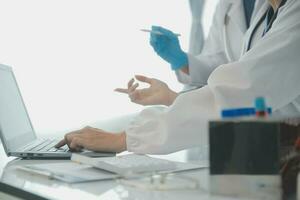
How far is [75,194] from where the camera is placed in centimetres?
67

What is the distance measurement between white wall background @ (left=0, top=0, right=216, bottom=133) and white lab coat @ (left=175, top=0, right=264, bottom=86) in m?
0.33

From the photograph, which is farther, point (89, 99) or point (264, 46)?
point (89, 99)

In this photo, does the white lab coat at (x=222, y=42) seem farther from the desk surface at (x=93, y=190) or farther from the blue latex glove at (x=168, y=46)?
the desk surface at (x=93, y=190)

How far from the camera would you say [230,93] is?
900mm

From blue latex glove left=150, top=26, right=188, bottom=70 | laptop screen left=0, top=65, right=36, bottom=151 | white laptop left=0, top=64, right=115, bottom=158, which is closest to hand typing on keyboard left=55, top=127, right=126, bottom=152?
white laptop left=0, top=64, right=115, bottom=158

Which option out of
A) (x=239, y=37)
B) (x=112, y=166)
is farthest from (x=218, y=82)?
(x=239, y=37)

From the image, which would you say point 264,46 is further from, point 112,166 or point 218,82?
point 112,166

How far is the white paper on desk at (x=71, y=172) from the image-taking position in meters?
0.77

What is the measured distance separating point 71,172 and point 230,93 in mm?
337

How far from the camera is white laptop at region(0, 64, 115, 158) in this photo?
3.57 ft

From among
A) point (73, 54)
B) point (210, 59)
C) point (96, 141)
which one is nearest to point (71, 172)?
point (96, 141)

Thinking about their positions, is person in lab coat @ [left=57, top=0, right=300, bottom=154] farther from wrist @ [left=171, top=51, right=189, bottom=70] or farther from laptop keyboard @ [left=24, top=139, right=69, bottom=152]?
wrist @ [left=171, top=51, right=189, bottom=70]

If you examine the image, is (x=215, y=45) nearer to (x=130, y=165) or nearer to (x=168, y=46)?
(x=168, y=46)

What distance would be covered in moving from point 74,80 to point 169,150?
109 cm
